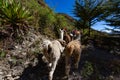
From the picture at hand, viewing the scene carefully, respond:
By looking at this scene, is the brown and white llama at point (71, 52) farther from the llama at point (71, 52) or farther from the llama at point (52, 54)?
the llama at point (52, 54)

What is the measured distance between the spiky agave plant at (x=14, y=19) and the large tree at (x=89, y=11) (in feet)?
14.0

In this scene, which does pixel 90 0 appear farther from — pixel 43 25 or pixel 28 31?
Answer: pixel 28 31

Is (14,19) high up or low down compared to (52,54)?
up

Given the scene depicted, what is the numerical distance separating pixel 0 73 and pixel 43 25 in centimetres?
468

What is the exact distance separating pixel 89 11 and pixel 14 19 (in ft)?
16.4

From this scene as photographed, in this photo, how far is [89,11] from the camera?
54.2 ft

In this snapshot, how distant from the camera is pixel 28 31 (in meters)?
13.0

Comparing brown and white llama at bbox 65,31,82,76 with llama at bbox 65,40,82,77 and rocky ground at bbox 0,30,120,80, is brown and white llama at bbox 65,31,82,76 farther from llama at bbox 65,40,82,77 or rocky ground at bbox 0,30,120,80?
rocky ground at bbox 0,30,120,80

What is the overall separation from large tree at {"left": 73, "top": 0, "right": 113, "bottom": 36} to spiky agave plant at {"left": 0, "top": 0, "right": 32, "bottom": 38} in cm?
427

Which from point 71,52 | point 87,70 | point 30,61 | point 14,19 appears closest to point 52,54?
point 71,52

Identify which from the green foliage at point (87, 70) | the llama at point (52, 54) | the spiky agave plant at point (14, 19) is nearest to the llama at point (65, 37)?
the green foliage at point (87, 70)

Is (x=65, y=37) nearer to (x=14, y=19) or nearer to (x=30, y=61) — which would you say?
(x=30, y=61)

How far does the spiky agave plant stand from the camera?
1265cm

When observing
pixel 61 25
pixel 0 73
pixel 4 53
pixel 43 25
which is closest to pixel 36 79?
pixel 0 73
